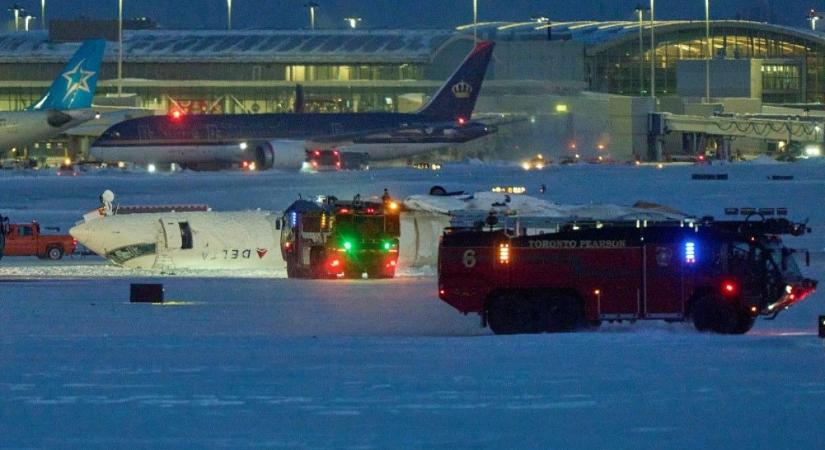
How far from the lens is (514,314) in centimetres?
2423

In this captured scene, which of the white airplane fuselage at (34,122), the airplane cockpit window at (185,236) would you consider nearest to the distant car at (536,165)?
the white airplane fuselage at (34,122)

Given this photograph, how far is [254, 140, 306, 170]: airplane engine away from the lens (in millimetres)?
80812

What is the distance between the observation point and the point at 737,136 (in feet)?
333

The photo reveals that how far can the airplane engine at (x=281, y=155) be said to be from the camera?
A: 8081 centimetres

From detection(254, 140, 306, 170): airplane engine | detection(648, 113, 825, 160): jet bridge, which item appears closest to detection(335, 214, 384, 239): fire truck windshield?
detection(254, 140, 306, 170): airplane engine

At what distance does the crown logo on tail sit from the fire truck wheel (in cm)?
4777

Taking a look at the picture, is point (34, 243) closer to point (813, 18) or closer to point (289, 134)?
point (289, 134)

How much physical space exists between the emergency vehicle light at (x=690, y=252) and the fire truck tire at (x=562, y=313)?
1.71m

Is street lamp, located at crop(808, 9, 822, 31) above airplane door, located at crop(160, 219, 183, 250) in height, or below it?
above

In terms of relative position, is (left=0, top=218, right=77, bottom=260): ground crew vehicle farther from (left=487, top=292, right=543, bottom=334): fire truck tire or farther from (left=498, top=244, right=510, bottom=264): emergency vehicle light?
(left=498, top=244, right=510, bottom=264): emergency vehicle light

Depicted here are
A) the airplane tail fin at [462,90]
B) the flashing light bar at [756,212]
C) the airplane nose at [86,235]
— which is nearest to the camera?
the flashing light bar at [756,212]

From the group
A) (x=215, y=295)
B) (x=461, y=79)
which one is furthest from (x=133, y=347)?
(x=461, y=79)

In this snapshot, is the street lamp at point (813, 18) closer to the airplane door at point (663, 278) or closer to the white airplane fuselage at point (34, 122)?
the white airplane fuselage at point (34, 122)

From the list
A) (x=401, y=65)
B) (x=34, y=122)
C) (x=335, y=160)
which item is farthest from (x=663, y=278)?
(x=401, y=65)
